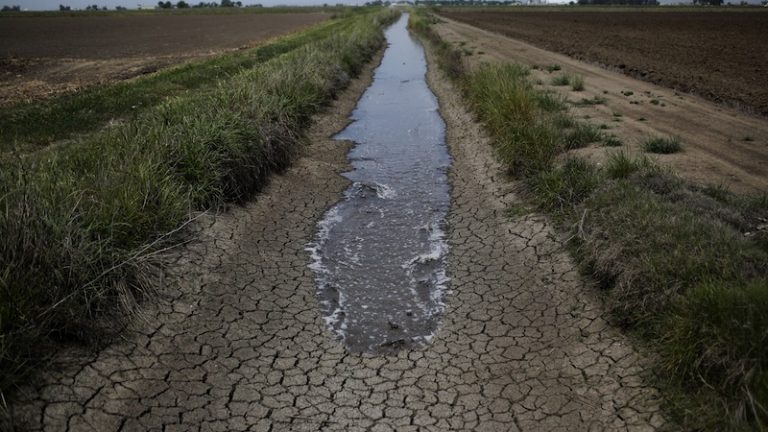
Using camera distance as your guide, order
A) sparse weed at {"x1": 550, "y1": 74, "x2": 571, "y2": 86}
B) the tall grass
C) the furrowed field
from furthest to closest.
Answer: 1. sparse weed at {"x1": 550, "y1": 74, "x2": 571, "y2": 86}
2. the furrowed field
3. the tall grass

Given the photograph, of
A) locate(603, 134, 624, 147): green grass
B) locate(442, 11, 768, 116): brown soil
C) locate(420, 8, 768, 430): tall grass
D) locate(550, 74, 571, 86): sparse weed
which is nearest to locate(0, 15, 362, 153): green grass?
locate(420, 8, 768, 430): tall grass

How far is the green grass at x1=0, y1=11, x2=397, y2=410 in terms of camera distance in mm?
4176

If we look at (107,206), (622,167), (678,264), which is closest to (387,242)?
(622,167)

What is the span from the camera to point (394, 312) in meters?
5.83

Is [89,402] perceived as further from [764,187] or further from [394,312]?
[764,187]

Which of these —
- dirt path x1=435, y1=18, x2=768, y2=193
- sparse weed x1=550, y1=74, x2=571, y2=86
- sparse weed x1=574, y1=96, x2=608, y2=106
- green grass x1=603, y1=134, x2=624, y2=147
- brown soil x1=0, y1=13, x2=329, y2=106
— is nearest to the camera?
dirt path x1=435, y1=18, x2=768, y2=193

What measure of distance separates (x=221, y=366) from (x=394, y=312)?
1725 mm

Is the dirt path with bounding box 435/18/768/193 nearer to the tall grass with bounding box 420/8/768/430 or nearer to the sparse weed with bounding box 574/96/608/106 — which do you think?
the sparse weed with bounding box 574/96/608/106

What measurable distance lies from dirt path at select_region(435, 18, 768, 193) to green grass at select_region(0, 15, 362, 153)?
323 inches

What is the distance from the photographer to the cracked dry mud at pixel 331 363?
13.4 ft

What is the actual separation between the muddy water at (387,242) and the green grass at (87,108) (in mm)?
4199

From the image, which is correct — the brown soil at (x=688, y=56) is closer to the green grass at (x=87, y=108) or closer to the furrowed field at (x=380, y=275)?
the furrowed field at (x=380, y=275)

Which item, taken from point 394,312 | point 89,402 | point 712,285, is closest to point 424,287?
point 394,312

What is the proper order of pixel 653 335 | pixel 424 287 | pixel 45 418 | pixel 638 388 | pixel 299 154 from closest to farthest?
pixel 45 418
pixel 638 388
pixel 653 335
pixel 424 287
pixel 299 154
